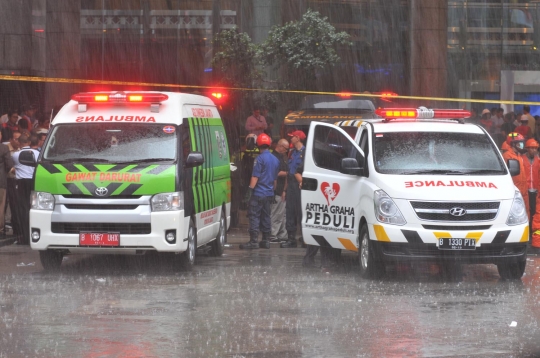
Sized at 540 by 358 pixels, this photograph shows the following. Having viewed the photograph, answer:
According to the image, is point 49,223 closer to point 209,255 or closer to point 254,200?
point 209,255

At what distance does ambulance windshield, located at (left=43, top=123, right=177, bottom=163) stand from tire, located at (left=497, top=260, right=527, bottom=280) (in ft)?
13.5

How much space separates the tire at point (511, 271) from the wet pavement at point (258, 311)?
0.14 meters

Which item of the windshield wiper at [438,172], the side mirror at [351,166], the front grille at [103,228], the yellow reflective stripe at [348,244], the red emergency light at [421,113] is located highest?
the red emergency light at [421,113]

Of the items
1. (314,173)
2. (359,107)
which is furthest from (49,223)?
(359,107)

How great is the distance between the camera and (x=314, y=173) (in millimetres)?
14805

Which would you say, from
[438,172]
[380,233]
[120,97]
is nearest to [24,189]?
[120,97]

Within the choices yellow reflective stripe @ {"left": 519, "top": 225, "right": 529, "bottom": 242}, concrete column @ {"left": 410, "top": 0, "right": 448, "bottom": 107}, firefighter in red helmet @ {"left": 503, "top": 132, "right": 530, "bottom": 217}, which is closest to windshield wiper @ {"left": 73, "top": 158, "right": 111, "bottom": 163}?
yellow reflective stripe @ {"left": 519, "top": 225, "right": 529, "bottom": 242}

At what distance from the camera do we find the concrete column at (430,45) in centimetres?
3369

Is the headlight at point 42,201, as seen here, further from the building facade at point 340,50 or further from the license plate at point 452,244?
the building facade at point 340,50

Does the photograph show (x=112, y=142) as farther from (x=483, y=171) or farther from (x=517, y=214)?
(x=517, y=214)

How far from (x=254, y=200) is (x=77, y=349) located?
8.95 m

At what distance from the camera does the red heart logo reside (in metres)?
14.2

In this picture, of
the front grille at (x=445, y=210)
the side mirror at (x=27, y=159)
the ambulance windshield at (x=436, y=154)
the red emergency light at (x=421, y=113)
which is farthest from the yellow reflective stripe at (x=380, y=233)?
the side mirror at (x=27, y=159)

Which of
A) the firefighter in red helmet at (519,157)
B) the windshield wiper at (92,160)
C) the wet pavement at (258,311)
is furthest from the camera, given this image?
the firefighter in red helmet at (519,157)
